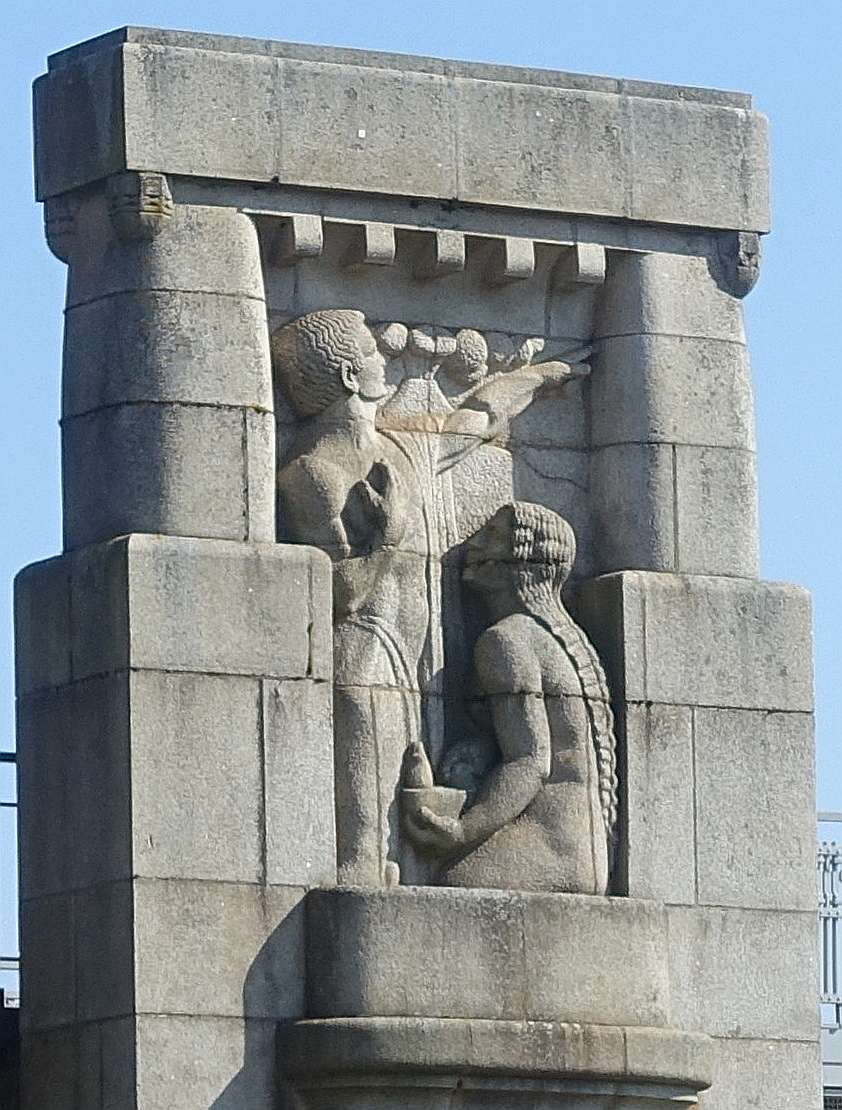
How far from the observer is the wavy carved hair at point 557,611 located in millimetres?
22969

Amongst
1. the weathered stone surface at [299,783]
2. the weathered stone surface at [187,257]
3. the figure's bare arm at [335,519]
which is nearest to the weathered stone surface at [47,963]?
the weathered stone surface at [299,783]

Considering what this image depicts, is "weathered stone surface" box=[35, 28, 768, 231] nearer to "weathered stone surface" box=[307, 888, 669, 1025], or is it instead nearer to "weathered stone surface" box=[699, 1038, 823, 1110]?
"weathered stone surface" box=[307, 888, 669, 1025]

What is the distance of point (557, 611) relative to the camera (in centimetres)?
2317

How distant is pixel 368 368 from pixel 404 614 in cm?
121

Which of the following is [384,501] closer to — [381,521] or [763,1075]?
[381,521]

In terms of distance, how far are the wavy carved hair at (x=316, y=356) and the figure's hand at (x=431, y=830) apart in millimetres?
2036

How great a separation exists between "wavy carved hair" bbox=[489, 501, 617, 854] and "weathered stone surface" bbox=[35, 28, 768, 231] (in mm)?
1598

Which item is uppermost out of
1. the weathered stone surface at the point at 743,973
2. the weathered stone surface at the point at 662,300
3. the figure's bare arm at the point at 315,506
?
the weathered stone surface at the point at 662,300

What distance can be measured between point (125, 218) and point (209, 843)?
9.90 feet

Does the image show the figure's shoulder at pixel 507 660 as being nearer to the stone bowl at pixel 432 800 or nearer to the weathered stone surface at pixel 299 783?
the stone bowl at pixel 432 800

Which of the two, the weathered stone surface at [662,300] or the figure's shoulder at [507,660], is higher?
the weathered stone surface at [662,300]

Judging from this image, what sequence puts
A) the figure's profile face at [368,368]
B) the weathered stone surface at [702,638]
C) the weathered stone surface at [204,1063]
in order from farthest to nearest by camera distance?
the weathered stone surface at [702,638], the figure's profile face at [368,368], the weathered stone surface at [204,1063]

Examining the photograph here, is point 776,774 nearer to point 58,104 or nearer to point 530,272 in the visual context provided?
point 530,272

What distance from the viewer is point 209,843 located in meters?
21.7
